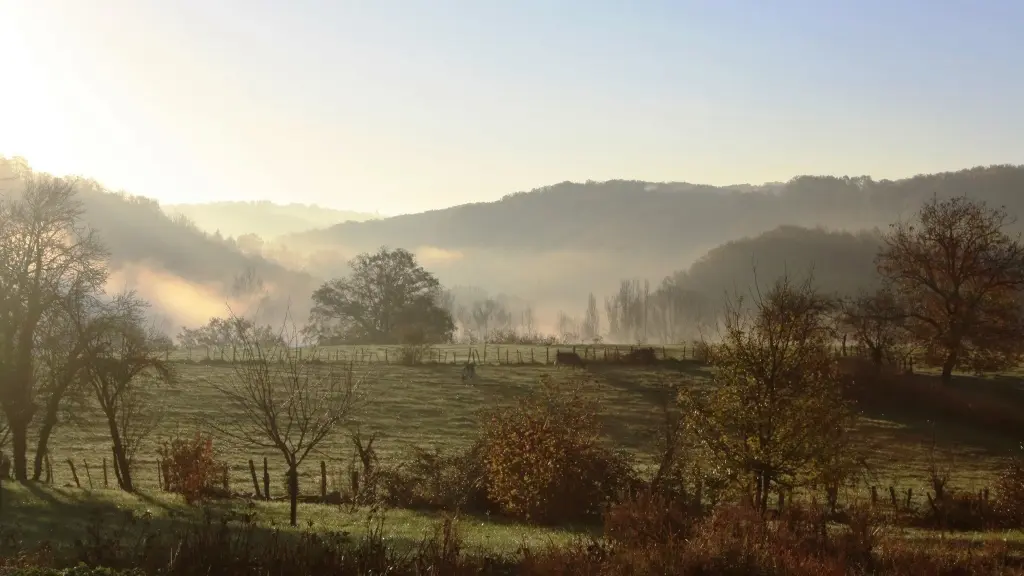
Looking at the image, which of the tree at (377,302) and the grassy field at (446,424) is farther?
the tree at (377,302)

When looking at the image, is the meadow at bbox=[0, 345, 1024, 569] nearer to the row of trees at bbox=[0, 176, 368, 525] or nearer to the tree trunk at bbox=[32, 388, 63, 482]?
the tree trunk at bbox=[32, 388, 63, 482]

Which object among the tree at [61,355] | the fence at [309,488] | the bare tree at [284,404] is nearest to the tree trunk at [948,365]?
the fence at [309,488]

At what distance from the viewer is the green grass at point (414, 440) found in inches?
902

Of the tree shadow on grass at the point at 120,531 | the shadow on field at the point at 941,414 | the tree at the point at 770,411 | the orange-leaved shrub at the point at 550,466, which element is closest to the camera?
the tree shadow on grass at the point at 120,531

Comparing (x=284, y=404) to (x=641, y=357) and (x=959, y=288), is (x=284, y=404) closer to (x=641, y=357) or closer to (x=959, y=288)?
(x=641, y=357)

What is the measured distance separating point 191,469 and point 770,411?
20.4 meters

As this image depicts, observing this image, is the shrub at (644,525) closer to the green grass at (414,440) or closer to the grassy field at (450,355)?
the green grass at (414,440)

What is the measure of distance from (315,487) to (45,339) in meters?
12.3

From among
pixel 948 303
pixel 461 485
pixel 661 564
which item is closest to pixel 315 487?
pixel 461 485

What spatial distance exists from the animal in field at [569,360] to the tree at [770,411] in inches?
1858

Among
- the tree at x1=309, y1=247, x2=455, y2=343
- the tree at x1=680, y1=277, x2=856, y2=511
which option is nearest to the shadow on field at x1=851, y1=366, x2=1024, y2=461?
the tree at x1=680, y1=277, x2=856, y2=511

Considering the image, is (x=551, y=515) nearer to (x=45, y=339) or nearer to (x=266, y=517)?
(x=266, y=517)

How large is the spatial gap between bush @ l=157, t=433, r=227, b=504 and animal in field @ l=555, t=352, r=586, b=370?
45382 millimetres

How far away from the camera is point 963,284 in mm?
60375
